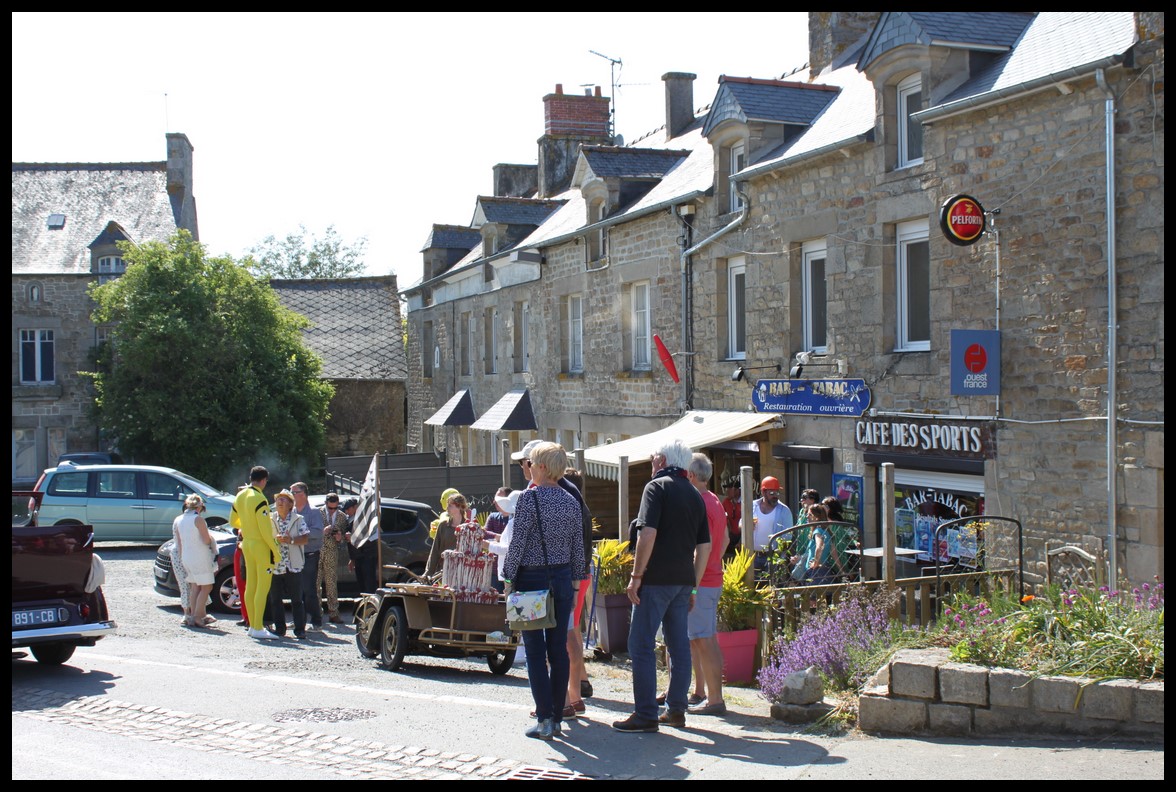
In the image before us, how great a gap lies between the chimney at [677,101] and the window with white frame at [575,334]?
190 inches

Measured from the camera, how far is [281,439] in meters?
30.9

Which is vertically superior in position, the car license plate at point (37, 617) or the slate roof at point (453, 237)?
the slate roof at point (453, 237)

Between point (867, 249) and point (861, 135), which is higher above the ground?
point (861, 135)

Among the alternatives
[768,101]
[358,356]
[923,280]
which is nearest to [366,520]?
[923,280]

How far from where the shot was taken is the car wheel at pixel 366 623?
1020 cm

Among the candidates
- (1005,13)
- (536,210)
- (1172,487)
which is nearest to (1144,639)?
(1172,487)

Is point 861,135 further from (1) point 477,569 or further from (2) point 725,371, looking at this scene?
(1) point 477,569

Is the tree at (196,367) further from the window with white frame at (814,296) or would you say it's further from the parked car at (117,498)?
the window with white frame at (814,296)

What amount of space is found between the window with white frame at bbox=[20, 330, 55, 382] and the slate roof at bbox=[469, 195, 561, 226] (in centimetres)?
1684

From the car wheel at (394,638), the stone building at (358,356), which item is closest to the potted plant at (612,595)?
the car wheel at (394,638)

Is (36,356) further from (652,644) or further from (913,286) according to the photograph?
(652,644)

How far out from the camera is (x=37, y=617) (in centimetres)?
916

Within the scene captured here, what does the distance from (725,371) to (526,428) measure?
793 cm

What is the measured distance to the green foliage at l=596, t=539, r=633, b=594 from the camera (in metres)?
10.0
